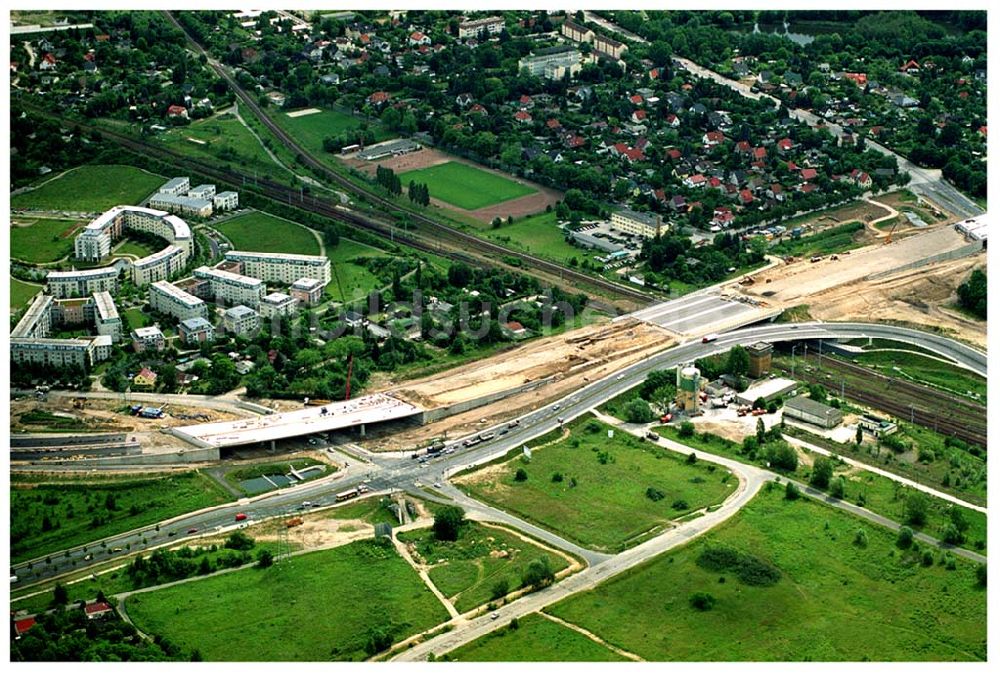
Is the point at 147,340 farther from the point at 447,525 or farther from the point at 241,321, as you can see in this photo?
the point at 447,525

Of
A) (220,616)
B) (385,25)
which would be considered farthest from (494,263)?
(385,25)

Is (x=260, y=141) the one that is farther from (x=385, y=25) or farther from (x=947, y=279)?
(x=947, y=279)

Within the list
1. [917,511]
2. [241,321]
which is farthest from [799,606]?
[241,321]

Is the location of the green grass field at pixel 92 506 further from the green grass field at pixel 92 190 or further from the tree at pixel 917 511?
the green grass field at pixel 92 190

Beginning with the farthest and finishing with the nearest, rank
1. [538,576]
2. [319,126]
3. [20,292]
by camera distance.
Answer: [319,126], [20,292], [538,576]

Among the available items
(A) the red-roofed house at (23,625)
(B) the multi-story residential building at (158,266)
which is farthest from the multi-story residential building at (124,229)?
(A) the red-roofed house at (23,625)
